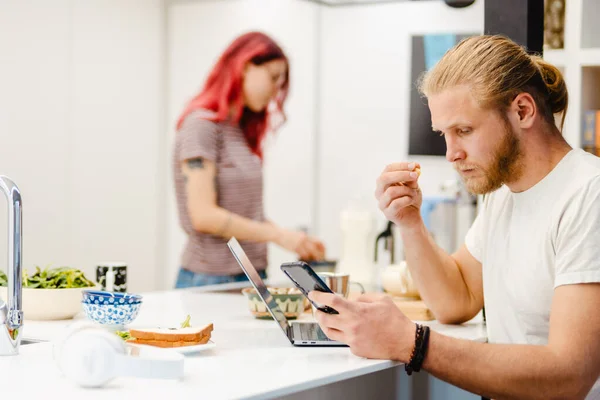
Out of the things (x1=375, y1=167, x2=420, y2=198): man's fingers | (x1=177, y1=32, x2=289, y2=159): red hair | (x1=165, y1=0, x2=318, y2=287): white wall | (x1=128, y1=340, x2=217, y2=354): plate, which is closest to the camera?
(x1=128, y1=340, x2=217, y2=354): plate

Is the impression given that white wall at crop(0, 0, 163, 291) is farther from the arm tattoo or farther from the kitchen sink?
the kitchen sink

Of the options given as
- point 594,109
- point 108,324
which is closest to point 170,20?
point 594,109

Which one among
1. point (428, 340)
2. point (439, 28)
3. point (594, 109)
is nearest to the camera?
point (428, 340)

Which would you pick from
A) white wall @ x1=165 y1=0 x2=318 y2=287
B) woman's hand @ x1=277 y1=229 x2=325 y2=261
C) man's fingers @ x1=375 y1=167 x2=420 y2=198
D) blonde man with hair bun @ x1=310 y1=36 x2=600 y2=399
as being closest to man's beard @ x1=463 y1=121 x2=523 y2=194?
blonde man with hair bun @ x1=310 y1=36 x2=600 y2=399

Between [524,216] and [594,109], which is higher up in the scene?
[594,109]

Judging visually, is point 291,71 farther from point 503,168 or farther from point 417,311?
point 503,168

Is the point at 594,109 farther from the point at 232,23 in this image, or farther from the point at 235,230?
the point at 232,23

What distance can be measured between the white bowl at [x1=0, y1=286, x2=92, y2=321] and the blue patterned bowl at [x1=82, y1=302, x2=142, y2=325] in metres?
0.21

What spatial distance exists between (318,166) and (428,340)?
3.76m

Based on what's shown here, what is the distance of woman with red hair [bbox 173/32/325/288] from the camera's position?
3756 millimetres

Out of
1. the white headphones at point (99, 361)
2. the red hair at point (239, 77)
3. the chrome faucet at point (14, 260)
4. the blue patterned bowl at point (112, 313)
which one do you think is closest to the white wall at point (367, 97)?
the red hair at point (239, 77)

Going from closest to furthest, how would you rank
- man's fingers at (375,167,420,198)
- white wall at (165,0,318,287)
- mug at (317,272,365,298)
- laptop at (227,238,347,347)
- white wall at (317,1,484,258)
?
laptop at (227,238,347,347) → man's fingers at (375,167,420,198) → mug at (317,272,365,298) → white wall at (165,0,318,287) → white wall at (317,1,484,258)

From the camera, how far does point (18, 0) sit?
3.81m

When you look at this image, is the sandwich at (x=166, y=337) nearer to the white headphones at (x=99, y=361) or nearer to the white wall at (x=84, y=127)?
the white headphones at (x=99, y=361)
